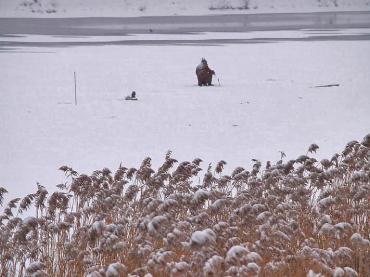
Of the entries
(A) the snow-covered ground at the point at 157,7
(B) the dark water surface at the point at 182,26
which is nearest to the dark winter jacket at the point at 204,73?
(B) the dark water surface at the point at 182,26

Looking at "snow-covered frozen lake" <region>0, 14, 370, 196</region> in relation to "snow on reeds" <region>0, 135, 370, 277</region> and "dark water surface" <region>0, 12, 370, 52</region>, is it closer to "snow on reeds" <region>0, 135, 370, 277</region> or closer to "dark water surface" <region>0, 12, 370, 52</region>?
"dark water surface" <region>0, 12, 370, 52</region>

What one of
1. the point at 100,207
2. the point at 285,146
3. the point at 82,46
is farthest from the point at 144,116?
the point at 82,46

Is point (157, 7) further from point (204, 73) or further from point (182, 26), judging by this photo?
point (204, 73)

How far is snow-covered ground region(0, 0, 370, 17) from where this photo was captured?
48.6 meters

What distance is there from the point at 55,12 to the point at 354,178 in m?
45.4

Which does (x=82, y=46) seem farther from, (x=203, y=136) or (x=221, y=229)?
(x=221, y=229)

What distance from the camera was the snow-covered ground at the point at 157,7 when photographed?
48.6 metres

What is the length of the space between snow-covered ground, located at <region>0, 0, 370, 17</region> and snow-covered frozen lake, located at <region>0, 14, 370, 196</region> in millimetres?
19335

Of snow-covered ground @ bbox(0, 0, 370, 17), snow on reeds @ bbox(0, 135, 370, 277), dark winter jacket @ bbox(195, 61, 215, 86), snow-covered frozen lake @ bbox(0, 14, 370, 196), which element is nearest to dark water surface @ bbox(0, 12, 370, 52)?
snow-covered frozen lake @ bbox(0, 14, 370, 196)

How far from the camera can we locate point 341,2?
52.5 m

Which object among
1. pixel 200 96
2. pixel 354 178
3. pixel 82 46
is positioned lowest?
pixel 354 178

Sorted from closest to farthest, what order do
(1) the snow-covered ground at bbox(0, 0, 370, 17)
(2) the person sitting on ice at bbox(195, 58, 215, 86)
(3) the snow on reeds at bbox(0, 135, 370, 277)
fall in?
(3) the snow on reeds at bbox(0, 135, 370, 277)
(2) the person sitting on ice at bbox(195, 58, 215, 86)
(1) the snow-covered ground at bbox(0, 0, 370, 17)

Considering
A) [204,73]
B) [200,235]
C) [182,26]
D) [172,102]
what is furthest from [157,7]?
[200,235]

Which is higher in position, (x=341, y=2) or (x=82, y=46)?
(x=341, y=2)
